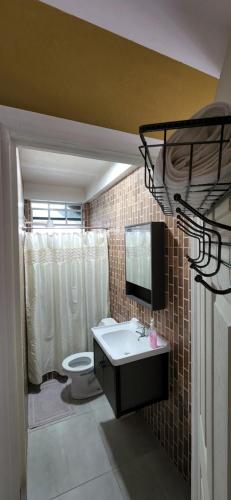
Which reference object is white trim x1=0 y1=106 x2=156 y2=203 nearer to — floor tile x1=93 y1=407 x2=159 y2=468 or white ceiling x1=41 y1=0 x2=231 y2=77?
white ceiling x1=41 y1=0 x2=231 y2=77

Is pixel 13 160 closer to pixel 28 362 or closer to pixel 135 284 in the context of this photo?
pixel 135 284

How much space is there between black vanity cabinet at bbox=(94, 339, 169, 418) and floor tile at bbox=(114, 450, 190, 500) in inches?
17.4

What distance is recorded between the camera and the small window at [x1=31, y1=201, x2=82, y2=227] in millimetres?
3450

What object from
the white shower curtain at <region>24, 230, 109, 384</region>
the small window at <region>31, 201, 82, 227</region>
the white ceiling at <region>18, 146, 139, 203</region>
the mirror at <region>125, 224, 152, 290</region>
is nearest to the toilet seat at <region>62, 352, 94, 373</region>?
the white shower curtain at <region>24, 230, 109, 384</region>

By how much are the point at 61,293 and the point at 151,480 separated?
75.8 inches

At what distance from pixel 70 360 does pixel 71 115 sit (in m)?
Result: 2.58

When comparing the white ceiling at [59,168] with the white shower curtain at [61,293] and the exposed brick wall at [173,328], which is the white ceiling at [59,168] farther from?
the white shower curtain at [61,293]

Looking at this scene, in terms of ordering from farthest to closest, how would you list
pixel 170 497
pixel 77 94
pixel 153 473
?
pixel 153 473
pixel 170 497
pixel 77 94

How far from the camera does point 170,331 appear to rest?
1686mm

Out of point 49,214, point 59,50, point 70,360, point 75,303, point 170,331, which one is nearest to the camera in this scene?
point 59,50

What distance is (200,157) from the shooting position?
1.19ft

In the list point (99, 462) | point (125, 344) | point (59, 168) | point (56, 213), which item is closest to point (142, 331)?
point (125, 344)

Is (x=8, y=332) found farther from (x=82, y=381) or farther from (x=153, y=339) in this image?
(x=82, y=381)

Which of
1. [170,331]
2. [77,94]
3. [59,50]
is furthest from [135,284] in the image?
[59,50]
